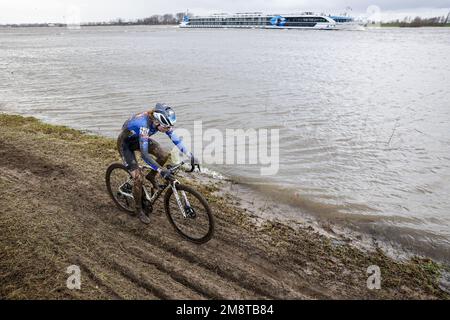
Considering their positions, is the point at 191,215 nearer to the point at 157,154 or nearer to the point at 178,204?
the point at 178,204

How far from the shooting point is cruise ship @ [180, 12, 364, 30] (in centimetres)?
10900

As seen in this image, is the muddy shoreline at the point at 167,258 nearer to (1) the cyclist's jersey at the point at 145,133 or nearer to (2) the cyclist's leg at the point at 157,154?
(2) the cyclist's leg at the point at 157,154

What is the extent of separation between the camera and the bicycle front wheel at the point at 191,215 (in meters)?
5.94

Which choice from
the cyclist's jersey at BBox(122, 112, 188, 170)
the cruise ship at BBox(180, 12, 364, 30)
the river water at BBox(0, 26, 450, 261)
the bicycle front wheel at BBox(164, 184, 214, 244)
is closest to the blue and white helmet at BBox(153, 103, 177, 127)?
the cyclist's jersey at BBox(122, 112, 188, 170)

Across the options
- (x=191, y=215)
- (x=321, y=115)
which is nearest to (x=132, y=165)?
(x=191, y=215)

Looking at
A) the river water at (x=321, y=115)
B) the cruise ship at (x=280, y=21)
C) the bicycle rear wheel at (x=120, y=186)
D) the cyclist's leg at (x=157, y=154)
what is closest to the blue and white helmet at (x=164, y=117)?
the cyclist's leg at (x=157, y=154)

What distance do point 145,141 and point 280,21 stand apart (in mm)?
128464

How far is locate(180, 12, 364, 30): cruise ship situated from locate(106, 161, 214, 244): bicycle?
11533 centimetres

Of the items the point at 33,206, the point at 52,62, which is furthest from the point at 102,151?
the point at 52,62

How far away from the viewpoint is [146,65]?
37.4m

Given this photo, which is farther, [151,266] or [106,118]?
[106,118]
